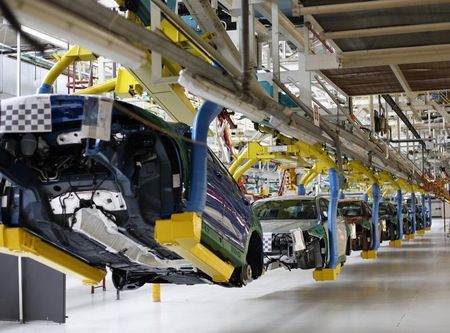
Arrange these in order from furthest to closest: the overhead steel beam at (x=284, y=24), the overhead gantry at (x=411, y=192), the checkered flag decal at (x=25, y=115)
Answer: the overhead gantry at (x=411, y=192)
the overhead steel beam at (x=284, y=24)
the checkered flag decal at (x=25, y=115)

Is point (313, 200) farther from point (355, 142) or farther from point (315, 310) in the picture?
point (315, 310)

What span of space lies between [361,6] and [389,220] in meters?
14.7

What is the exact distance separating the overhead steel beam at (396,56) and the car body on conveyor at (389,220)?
1180 centimetres

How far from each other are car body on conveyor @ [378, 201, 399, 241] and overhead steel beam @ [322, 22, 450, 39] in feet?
41.4

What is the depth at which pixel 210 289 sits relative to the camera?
11125 millimetres

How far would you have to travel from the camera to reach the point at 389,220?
64.8 feet

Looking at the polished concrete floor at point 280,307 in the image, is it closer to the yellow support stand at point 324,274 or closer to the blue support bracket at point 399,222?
the yellow support stand at point 324,274

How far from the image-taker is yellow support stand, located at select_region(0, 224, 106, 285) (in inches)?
207

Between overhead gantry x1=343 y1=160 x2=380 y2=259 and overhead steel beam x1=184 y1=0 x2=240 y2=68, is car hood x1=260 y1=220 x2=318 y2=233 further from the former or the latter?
overhead steel beam x1=184 y1=0 x2=240 y2=68

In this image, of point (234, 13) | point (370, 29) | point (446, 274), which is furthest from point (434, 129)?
point (234, 13)

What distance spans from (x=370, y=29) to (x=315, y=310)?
3.92 meters

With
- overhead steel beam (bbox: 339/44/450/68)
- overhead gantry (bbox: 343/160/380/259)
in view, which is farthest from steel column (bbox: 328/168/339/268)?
overhead steel beam (bbox: 339/44/450/68)

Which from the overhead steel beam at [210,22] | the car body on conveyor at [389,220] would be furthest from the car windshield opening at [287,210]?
the car body on conveyor at [389,220]

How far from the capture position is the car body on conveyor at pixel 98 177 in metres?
4.59
